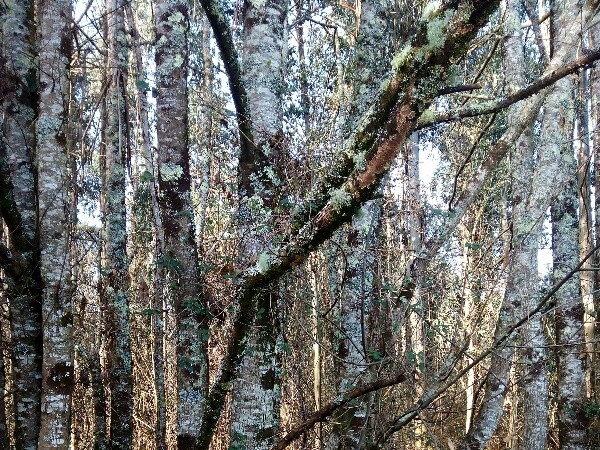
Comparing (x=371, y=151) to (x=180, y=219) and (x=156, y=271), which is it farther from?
(x=156, y=271)

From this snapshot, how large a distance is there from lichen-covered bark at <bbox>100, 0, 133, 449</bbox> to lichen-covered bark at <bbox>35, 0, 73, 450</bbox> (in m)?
2.18

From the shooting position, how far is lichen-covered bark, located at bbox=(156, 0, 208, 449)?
3914mm

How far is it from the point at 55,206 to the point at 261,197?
3.74 feet

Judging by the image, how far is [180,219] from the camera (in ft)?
13.3

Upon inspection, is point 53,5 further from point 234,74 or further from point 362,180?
point 362,180

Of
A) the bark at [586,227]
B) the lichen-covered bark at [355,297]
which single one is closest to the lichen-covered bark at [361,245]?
the lichen-covered bark at [355,297]

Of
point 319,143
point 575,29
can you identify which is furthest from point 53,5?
point 575,29

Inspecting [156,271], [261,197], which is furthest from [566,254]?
[156,271]

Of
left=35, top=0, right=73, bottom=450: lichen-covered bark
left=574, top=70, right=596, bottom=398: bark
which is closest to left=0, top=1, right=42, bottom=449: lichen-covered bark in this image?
left=35, top=0, right=73, bottom=450: lichen-covered bark

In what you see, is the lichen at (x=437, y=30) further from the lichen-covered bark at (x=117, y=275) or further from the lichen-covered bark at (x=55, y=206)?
the lichen-covered bark at (x=117, y=275)

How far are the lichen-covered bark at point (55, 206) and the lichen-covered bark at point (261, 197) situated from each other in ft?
3.21

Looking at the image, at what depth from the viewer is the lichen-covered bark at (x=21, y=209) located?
3066 millimetres

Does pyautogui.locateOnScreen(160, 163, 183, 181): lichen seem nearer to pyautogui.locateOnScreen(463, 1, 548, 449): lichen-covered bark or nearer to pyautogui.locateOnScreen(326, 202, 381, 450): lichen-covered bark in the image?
pyautogui.locateOnScreen(326, 202, 381, 450): lichen-covered bark

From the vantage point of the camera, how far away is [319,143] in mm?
3910
